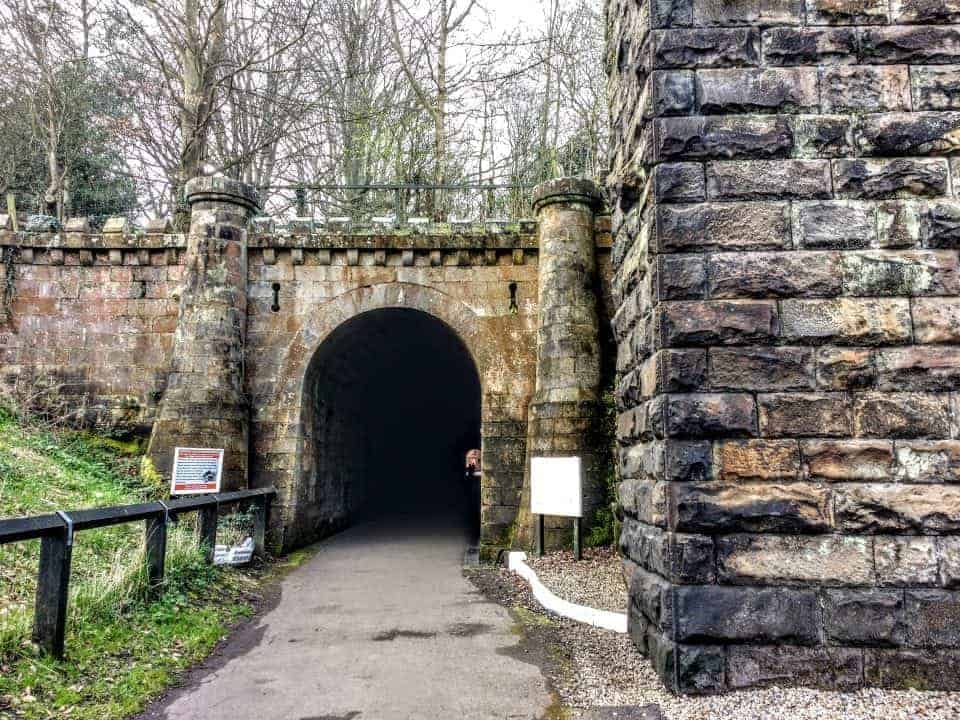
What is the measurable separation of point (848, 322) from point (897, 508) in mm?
931

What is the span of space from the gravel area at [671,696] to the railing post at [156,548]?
3.02m

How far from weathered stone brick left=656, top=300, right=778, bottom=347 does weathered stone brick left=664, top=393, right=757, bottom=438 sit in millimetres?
288

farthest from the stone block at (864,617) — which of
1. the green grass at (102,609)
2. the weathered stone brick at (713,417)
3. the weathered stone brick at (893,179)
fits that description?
the green grass at (102,609)

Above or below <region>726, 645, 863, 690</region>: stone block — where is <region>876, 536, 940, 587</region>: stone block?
above

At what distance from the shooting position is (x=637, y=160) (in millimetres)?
Answer: 4184

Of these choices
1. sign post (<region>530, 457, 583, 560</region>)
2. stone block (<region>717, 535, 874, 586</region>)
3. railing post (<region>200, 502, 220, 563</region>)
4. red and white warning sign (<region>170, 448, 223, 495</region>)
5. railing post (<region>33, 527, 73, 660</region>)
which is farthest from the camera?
red and white warning sign (<region>170, 448, 223, 495</region>)

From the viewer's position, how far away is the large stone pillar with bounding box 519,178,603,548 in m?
8.67

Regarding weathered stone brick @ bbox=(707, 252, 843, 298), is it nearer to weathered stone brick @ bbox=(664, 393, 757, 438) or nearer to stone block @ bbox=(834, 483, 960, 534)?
weathered stone brick @ bbox=(664, 393, 757, 438)

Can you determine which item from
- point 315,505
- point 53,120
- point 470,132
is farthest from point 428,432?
point 53,120

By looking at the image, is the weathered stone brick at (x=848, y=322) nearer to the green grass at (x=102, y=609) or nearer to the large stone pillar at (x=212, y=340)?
the green grass at (x=102, y=609)

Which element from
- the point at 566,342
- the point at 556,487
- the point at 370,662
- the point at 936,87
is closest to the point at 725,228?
the point at 936,87

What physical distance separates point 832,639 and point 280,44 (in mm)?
17080

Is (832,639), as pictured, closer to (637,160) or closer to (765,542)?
(765,542)

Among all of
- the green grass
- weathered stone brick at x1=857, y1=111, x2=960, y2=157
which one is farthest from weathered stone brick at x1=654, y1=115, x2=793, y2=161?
the green grass
